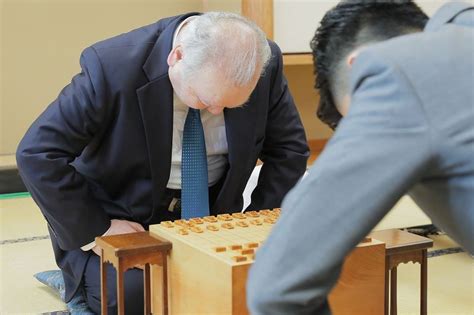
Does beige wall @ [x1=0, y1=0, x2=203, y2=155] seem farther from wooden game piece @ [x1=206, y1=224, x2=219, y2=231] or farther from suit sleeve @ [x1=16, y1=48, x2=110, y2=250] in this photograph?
wooden game piece @ [x1=206, y1=224, x2=219, y2=231]

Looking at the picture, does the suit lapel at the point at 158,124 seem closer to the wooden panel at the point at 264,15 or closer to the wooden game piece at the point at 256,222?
the wooden game piece at the point at 256,222

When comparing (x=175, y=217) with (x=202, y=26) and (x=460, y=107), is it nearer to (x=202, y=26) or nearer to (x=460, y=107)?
(x=202, y=26)

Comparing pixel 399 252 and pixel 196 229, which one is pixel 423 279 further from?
pixel 196 229

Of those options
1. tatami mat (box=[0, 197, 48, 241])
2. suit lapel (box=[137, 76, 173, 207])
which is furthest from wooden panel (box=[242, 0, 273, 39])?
suit lapel (box=[137, 76, 173, 207])

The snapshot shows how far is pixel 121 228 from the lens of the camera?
214 cm

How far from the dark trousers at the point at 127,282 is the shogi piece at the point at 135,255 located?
0.33 meters

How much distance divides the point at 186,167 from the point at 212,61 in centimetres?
42

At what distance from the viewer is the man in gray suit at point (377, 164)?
0.87m

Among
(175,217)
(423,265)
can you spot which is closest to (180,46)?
(175,217)

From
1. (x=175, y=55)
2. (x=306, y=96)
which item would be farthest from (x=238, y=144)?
(x=306, y=96)

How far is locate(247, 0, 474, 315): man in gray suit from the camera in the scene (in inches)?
34.1

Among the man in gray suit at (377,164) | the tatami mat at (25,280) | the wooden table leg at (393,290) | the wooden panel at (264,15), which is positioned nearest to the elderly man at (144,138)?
the tatami mat at (25,280)

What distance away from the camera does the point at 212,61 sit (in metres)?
1.88

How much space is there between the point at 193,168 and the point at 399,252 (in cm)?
68
